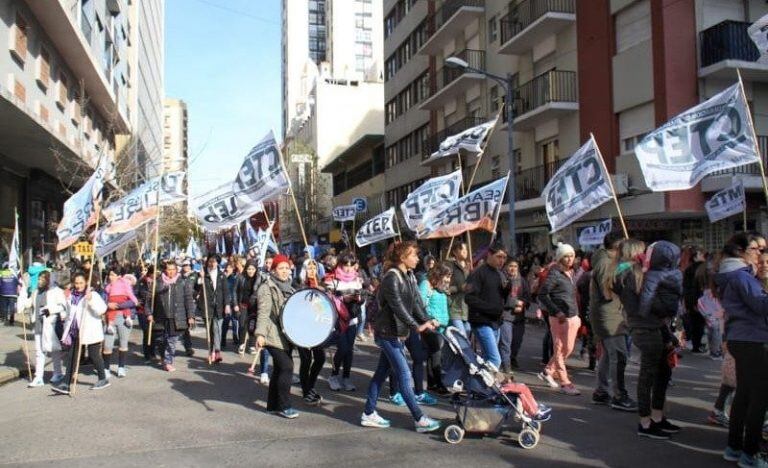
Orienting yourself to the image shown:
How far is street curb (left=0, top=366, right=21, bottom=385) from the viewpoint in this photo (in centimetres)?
1022

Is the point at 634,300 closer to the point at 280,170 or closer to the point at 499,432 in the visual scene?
the point at 499,432

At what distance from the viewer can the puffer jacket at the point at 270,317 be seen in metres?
7.41

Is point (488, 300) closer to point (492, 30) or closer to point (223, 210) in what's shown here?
point (223, 210)

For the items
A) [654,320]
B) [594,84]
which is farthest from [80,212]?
[594,84]

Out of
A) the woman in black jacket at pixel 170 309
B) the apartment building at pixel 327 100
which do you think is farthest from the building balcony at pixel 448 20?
the woman in black jacket at pixel 170 309

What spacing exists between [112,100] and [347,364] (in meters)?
24.6

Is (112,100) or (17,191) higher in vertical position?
(112,100)

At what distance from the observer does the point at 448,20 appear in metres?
33.4

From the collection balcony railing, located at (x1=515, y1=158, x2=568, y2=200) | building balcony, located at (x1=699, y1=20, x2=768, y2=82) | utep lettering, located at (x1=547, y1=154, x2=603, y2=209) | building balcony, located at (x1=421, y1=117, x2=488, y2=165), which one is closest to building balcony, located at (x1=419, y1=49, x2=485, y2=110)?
building balcony, located at (x1=421, y1=117, x2=488, y2=165)

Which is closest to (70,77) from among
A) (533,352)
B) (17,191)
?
(17,191)

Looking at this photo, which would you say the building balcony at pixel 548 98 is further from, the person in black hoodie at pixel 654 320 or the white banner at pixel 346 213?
the person in black hoodie at pixel 654 320

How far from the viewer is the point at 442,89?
34469 millimetres

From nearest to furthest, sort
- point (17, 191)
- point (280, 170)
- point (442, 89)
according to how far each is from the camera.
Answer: point (280, 170) → point (17, 191) → point (442, 89)

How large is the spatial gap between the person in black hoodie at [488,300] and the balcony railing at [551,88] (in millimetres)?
17557
